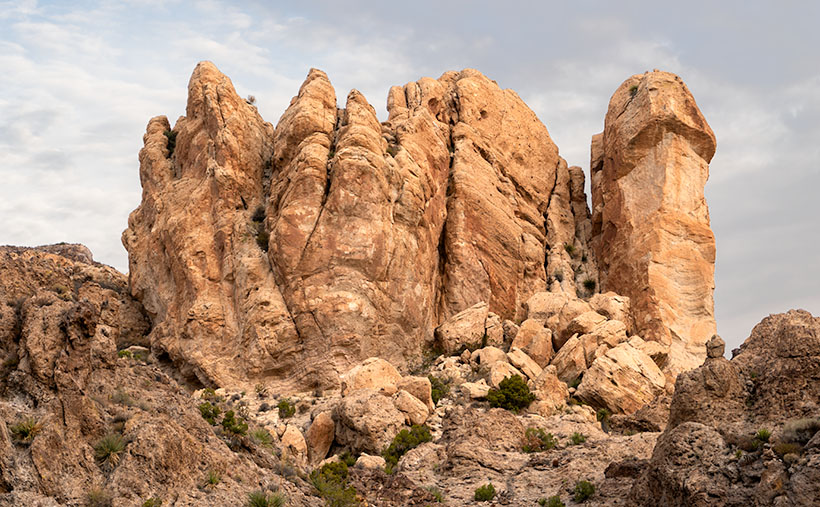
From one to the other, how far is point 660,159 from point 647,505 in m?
36.5

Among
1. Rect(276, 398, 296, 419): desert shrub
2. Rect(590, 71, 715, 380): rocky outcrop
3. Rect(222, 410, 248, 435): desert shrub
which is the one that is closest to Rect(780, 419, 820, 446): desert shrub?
Rect(222, 410, 248, 435): desert shrub

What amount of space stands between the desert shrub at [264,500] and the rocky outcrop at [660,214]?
36535 millimetres

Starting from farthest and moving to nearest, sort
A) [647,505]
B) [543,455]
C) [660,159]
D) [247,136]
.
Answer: [660,159] < [247,136] < [543,455] < [647,505]

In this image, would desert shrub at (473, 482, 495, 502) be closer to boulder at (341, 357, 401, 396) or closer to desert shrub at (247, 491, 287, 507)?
boulder at (341, 357, 401, 396)

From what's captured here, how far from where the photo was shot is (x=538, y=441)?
37594mm

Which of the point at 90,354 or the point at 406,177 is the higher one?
the point at 406,177

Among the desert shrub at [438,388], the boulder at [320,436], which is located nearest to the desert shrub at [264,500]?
the boulder at [320,436]

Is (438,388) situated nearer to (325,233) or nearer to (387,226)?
(387,226)

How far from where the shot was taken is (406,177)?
173 feet

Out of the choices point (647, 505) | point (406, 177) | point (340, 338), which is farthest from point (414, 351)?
point (647, 505)

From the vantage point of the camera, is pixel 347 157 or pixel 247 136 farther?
pixel 247 136

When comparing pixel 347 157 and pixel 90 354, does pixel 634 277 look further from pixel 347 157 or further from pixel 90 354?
pixel 90 354

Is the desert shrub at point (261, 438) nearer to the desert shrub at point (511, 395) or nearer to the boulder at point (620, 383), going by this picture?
the desert shrub at point (511, 395)

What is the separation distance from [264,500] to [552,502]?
42.5 ft
